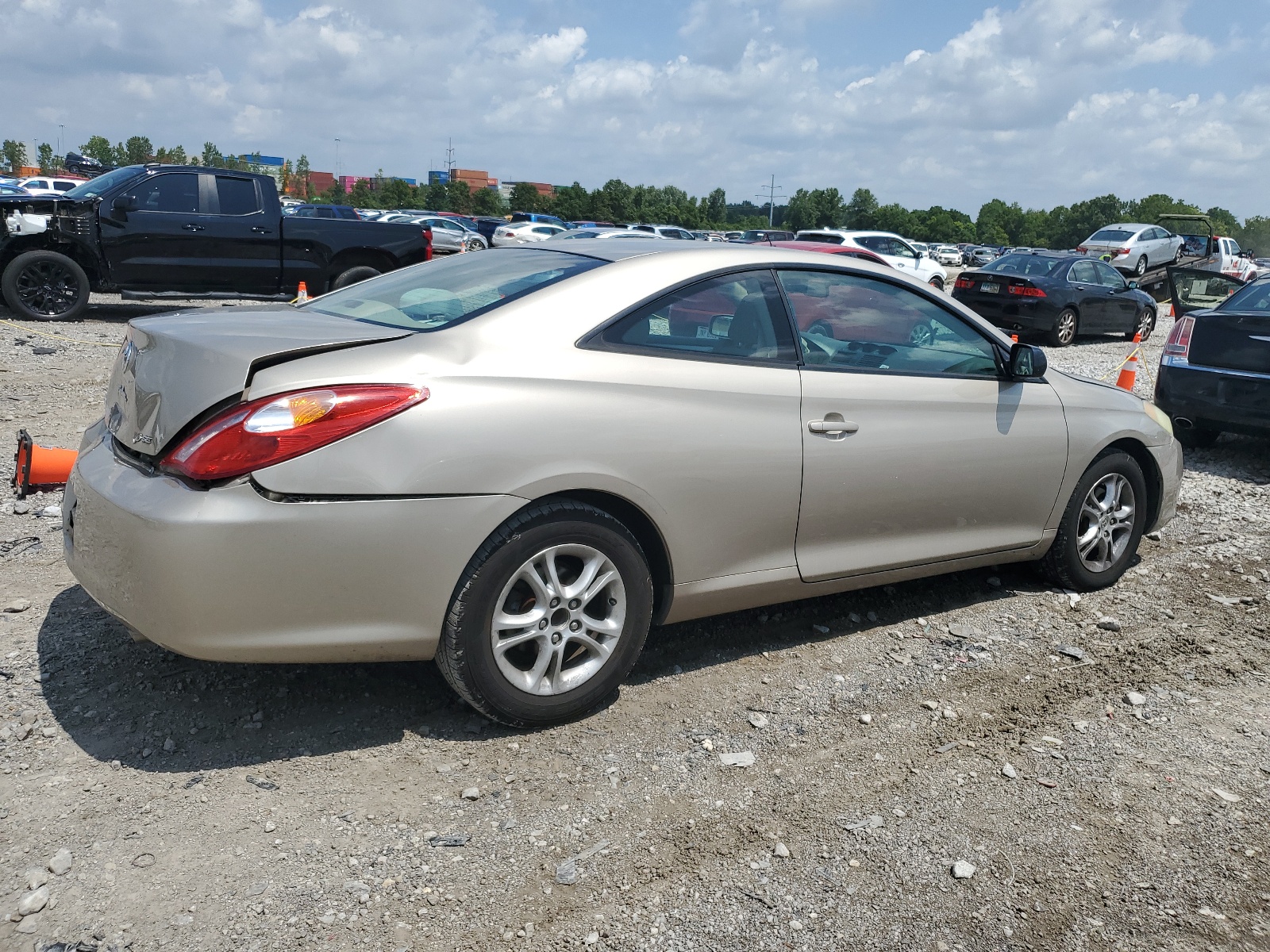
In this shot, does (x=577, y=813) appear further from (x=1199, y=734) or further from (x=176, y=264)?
(x=176, y=264)

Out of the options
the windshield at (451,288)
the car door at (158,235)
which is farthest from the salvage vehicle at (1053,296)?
the windshield at (451,288)

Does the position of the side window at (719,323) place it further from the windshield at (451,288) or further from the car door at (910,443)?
the windshield at (451,288)

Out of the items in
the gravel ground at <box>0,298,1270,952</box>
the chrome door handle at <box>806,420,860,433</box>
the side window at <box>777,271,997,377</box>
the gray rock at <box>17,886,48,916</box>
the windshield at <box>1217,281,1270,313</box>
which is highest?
the windshield at <box>1217,281,1270,313</box>

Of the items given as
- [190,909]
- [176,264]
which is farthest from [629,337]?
[176,264]

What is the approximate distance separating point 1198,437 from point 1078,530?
4.87 metres

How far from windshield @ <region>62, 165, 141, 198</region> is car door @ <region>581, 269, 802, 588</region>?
11.7 m

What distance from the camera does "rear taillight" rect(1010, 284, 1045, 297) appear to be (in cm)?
1634

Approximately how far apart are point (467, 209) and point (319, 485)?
86.0 metres

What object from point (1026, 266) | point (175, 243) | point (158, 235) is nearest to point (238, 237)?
point (175, 243)

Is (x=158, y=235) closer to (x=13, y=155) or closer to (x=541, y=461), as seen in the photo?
(x=541, y=461)

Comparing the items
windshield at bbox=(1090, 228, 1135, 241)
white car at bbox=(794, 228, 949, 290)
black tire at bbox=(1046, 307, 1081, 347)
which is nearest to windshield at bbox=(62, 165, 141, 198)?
black tire at bbox=(1046, 307, 1081, 347)

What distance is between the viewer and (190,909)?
2467 millimetres

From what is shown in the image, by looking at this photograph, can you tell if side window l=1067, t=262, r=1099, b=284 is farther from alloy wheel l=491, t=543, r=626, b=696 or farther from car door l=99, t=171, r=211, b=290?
alloy wheel l=491, t=543, r=626, b=696

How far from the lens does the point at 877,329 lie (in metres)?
4.25
